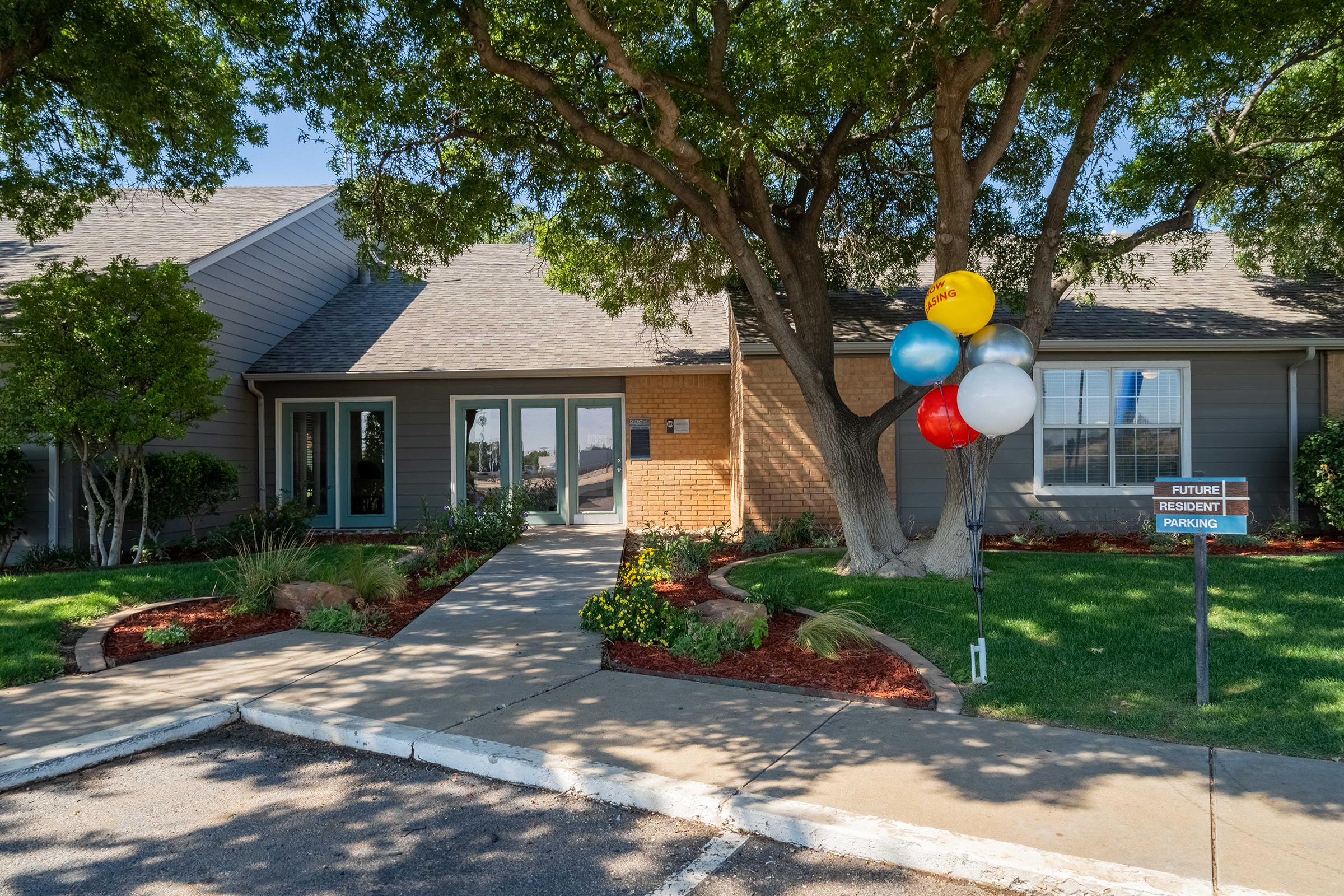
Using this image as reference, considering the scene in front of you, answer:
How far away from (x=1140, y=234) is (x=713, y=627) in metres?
6.45

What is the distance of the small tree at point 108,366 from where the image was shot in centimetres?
949

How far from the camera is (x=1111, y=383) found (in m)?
12.6

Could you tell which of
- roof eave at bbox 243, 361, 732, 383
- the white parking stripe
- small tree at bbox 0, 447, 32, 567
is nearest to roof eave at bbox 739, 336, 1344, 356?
roof eave at bbox 243, 361, 732, 383

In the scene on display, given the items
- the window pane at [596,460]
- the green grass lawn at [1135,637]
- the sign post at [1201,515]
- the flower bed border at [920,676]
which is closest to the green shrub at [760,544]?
the green grass lawn at [1135,637]

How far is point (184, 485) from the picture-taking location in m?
11.5

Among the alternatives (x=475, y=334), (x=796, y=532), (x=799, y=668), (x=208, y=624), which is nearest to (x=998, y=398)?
(x=799, y=668)

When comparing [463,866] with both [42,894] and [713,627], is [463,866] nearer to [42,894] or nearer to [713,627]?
[42,894]

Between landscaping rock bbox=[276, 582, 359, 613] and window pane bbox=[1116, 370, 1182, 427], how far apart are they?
1070cm

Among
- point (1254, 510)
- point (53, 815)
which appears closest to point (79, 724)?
point (53, 815)

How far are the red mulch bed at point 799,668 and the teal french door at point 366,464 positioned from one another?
8.96 metres

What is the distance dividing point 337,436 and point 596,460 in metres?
4.46

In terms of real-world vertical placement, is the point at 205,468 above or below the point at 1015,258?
below

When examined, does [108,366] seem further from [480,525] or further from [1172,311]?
[1172,311]

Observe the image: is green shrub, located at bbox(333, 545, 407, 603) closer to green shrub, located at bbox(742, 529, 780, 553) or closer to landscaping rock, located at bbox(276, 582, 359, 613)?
landscaping rock, located at bbox(276, 582, 359, 613)
